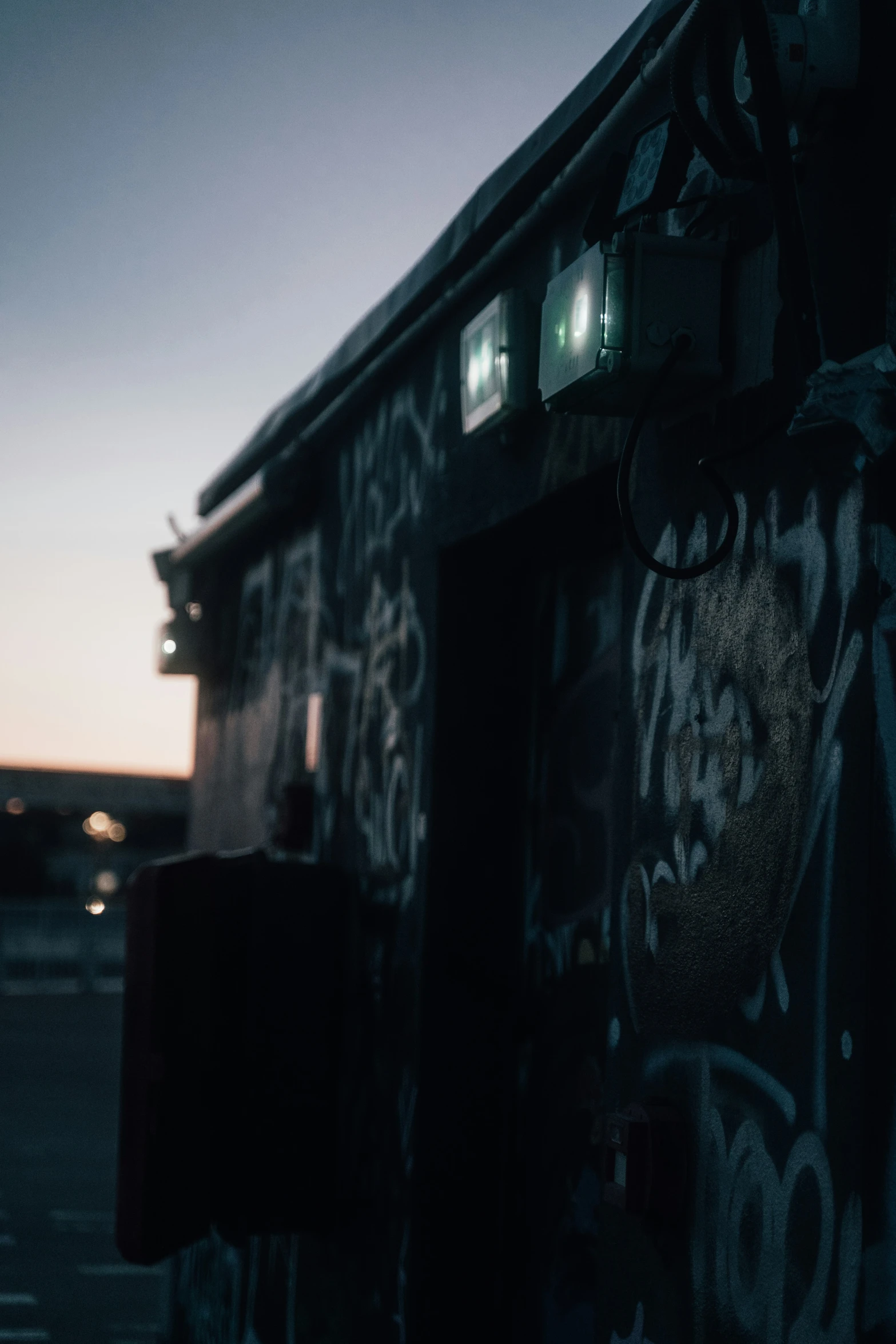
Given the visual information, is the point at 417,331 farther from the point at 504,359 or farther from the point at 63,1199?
the point at 63,1199

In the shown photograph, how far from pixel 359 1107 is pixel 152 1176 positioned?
63 centimetres

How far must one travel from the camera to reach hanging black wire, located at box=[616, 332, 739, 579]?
2.36 meters

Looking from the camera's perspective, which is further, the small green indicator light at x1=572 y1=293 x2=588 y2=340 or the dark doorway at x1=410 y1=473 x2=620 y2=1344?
the dark doorway at x1=410 y1=473 x2=620 y2=1344

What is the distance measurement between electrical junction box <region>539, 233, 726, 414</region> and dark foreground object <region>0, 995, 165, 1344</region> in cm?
498

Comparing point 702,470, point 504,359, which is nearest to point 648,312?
point 702,470

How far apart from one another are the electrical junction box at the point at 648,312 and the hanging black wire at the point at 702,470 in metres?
0.03

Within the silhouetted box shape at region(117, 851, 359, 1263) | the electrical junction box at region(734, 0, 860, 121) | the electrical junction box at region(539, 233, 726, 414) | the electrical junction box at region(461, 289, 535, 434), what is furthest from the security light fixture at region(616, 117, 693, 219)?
the silhouetted box shape at region(117, 851, 359, 1263)

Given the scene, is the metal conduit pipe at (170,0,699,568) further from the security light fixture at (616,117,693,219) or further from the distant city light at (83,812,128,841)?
the distant city light at (83,812,128,841)

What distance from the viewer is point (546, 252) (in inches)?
140

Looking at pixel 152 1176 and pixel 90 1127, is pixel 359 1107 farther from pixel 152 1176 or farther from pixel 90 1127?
pixel 90 1127

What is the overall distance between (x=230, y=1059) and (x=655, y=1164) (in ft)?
7.41

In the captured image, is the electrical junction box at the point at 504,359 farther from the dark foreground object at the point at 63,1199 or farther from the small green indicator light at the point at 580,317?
the dark foreground object at the point at 63,1199

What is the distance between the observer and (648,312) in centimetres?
247

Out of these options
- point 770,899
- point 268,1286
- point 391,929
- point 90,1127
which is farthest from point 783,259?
point 90,1127
